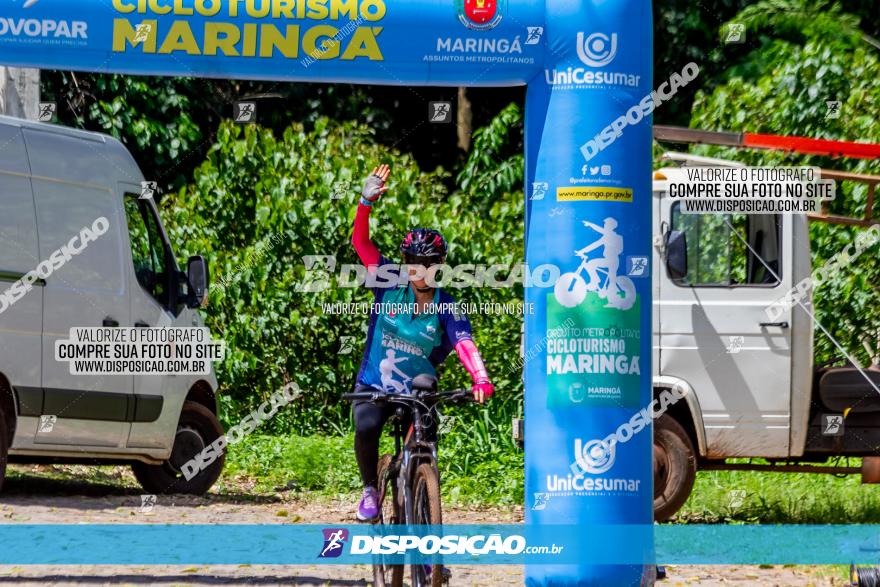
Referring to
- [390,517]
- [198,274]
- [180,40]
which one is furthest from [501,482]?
[180,40]

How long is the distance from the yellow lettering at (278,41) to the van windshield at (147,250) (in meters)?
4.21

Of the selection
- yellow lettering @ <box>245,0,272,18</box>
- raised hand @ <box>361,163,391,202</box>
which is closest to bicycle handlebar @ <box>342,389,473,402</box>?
raised hand @ <box>361,163,391,202</box>

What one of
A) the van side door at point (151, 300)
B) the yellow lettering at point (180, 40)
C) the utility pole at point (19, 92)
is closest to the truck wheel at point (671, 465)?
the van side door at point (151, 300)

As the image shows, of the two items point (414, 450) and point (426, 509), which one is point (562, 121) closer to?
point (414, 450)

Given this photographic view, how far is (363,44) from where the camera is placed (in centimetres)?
870

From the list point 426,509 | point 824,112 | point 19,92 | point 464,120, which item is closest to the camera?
point 426,509

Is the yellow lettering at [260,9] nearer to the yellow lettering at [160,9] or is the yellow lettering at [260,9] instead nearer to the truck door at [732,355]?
the yellow lettering at [160,9]

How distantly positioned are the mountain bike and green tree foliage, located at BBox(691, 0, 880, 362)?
7792 millimetres

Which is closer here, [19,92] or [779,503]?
[779,503]

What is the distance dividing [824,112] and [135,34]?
31.3ft

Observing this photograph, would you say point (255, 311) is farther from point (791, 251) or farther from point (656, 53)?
point (656, 53)

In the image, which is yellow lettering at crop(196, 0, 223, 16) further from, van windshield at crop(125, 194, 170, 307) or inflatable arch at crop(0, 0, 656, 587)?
van windshield at crop(125, 194, 170, 307)

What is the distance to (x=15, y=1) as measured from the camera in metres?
8.46

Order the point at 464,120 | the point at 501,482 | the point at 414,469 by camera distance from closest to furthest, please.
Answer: the point at 414,469 < the point at 501,482 < the point at 464,120
